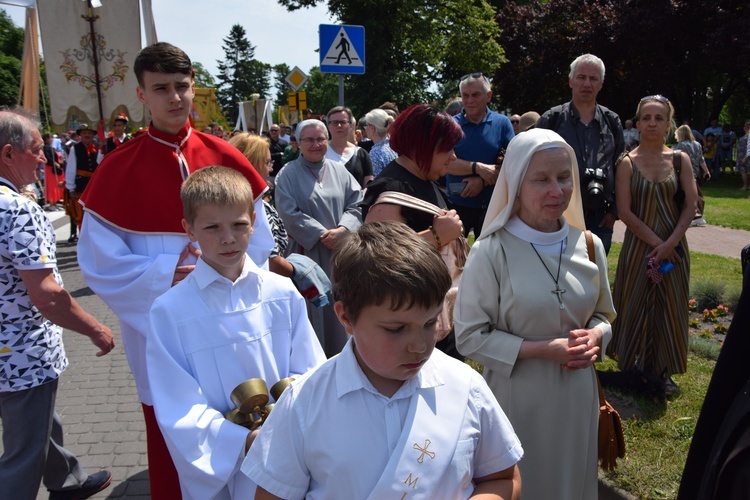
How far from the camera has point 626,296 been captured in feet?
15.7

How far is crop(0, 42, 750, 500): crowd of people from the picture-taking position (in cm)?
158

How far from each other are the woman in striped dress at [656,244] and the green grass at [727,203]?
9.20 m

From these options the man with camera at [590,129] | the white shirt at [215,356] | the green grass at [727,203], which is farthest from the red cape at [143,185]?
the green grass at [727,203]

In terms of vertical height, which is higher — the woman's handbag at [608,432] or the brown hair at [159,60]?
the brown hair at [159,60]

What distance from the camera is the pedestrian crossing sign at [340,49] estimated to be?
8.24 m

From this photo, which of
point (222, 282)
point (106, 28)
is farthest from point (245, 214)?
point (106, 28)

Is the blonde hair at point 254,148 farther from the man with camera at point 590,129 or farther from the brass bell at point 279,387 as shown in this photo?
the brass bell at point 279,387

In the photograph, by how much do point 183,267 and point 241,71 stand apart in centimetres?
11673

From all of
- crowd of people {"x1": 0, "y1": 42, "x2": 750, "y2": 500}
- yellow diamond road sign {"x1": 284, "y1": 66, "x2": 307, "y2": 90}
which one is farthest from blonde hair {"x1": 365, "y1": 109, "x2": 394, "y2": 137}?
yellow diamond road sign {"x1": 284, "y1": 66, "x2": 307, "y2": 90}

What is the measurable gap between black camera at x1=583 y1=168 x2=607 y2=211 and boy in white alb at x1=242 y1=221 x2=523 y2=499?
10.8ft

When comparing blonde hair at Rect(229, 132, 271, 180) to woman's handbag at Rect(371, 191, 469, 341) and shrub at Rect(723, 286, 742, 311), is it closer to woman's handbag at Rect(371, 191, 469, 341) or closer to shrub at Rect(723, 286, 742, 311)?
woman's handbag at Rect(371, 191, 469, 341)

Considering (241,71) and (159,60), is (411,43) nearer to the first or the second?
(159,60)

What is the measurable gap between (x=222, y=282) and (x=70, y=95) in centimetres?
558

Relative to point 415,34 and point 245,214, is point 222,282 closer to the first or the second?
point 245,214
